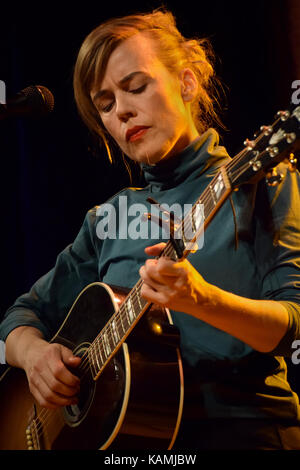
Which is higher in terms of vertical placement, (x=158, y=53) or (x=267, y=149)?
(x=158, y=53)

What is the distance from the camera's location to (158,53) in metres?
1.70

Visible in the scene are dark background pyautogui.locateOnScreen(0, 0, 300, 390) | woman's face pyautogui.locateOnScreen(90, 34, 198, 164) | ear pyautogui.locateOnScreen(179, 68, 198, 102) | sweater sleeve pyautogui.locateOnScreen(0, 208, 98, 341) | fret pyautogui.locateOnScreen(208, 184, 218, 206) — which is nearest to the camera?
fret pyautogui.locateOnScreen(208, 184, 218, 206)

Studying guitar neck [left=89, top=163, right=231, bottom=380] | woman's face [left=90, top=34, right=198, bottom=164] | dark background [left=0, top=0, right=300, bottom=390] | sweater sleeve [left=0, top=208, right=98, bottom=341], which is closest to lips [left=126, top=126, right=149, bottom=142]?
woman's face [left=90, top=34, right=198, bottom=164]

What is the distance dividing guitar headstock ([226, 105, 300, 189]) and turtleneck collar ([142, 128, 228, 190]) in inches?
19.3

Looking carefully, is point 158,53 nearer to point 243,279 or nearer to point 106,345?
point 243,279

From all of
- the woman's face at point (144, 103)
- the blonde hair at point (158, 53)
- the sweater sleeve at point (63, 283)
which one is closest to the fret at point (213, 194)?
the woman's face at point (144, 103)

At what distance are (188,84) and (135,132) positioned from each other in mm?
277

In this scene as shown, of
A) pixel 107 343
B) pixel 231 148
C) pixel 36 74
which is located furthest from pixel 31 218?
pixel 107 343

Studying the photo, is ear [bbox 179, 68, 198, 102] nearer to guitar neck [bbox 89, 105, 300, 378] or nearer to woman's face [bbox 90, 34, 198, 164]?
woman's face [bbox 90, 34, 198, 164]

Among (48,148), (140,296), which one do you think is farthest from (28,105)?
(48,148)

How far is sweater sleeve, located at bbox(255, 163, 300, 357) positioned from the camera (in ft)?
4.06

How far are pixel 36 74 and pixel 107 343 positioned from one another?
1766mm
